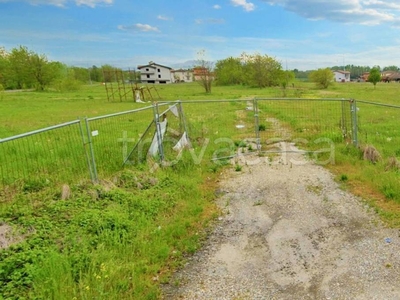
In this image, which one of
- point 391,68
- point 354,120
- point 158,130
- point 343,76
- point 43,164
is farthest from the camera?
point 391,68

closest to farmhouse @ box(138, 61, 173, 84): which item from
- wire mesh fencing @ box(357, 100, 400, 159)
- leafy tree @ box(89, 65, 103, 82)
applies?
leafy tree @ box(89, 65, 103, 82)

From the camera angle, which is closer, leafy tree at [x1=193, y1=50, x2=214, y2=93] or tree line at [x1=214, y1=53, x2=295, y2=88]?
leafy tree at [x1=193, y1=50, x2=214, y2=93]

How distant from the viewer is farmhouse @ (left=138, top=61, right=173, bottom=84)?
96.1m

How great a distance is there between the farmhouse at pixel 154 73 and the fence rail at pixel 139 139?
290ft

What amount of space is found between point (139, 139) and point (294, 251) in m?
4.07

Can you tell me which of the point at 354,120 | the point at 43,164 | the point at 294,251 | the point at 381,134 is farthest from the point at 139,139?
the point at 381,134

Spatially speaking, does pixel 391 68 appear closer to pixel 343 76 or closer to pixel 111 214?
pixel 343 76

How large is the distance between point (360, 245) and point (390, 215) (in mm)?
1019

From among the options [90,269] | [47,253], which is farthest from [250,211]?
[47,253]

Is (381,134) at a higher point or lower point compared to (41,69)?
lower

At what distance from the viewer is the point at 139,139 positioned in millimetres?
6352

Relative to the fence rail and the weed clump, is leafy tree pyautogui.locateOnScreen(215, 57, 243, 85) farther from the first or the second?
the weed clump

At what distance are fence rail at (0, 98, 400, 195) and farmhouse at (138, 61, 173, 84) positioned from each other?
88.4 meters

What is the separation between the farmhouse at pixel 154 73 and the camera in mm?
96125
